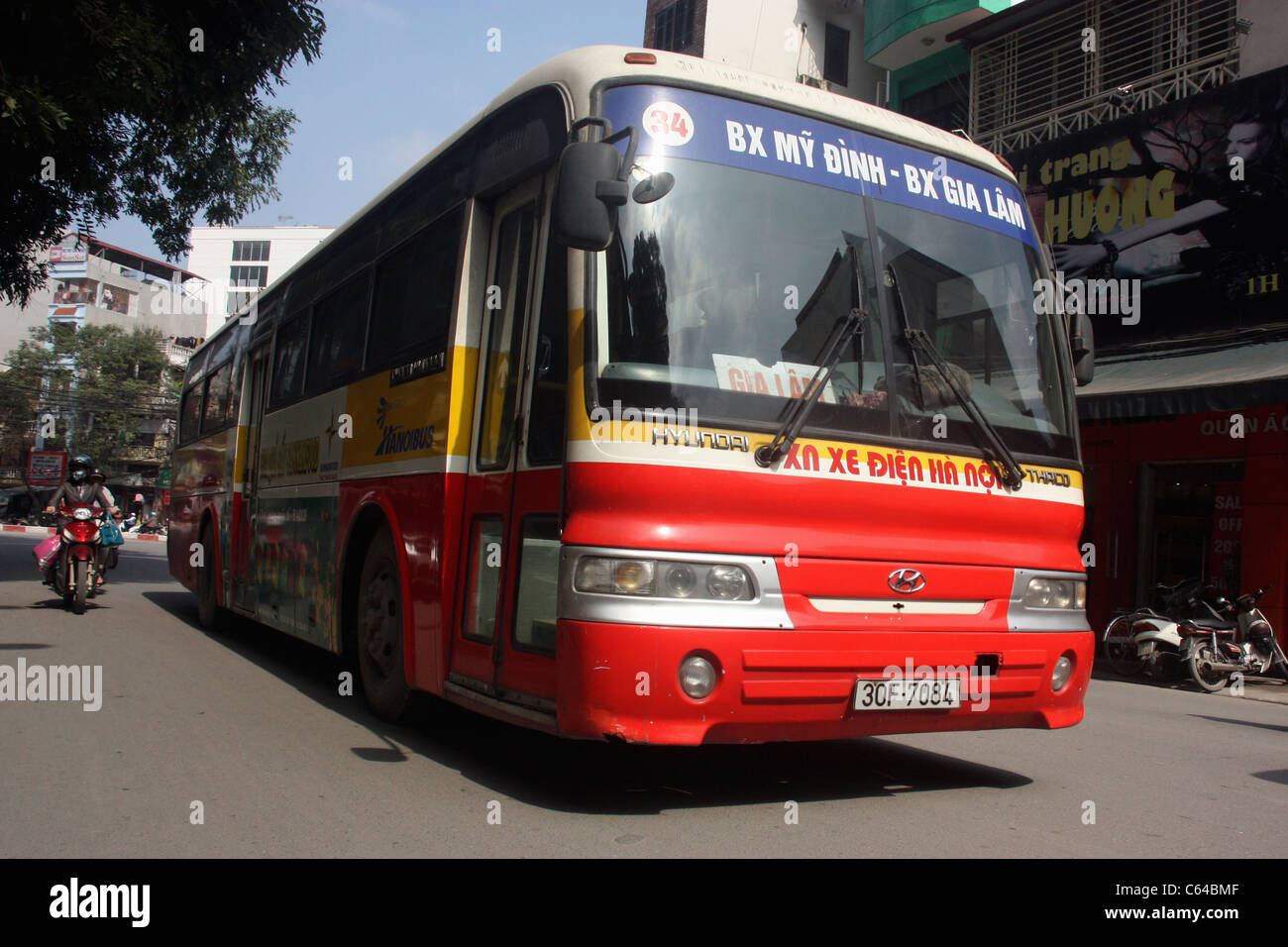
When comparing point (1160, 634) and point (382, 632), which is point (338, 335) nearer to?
point (382, 632)

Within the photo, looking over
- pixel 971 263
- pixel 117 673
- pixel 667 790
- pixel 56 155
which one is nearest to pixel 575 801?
pixel 667 790

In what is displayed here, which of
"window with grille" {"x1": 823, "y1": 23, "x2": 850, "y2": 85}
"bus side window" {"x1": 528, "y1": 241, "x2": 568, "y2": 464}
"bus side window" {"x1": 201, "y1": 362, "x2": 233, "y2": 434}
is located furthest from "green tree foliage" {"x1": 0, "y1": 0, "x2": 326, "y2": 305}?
"window with grille" {"x1": 823, "y1": 23, "x2": 850, "y2": 85}

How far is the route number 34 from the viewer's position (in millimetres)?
4492

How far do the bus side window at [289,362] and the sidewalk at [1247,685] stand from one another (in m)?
8.76

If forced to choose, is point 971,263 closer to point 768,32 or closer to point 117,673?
point 117,673

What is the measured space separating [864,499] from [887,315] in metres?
0.80

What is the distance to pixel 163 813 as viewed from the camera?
4.42 meters

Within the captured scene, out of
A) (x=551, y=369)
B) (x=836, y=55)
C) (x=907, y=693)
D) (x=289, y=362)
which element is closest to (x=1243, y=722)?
(x=907, y=693)

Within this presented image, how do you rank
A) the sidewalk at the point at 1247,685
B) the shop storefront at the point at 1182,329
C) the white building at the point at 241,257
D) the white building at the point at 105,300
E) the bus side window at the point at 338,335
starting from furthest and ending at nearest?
the white building at the point at 241,257
the white building at the point at 105,300
the shop storefront at the point at 1182,329
the sidewalk at the point at 1247,685
the bus side window at the point at 338,335

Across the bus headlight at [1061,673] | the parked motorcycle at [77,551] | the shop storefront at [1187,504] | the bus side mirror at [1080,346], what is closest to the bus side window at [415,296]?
the bus side mirror at [1080,346]

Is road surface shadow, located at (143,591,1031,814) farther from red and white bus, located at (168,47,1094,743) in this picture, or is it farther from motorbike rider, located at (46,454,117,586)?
motorbike rider, located at (46,454,117,586)

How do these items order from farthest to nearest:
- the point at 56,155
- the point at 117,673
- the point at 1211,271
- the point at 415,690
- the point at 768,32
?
the point at 768,32 < the point at 1211,271 < the point at 56,155 < the point at 117,673 < the point at 415,690

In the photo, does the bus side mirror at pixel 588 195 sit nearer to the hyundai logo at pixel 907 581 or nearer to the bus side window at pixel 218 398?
the hyundai logo at pixel 907 581

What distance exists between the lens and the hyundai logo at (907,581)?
457 centimetres
